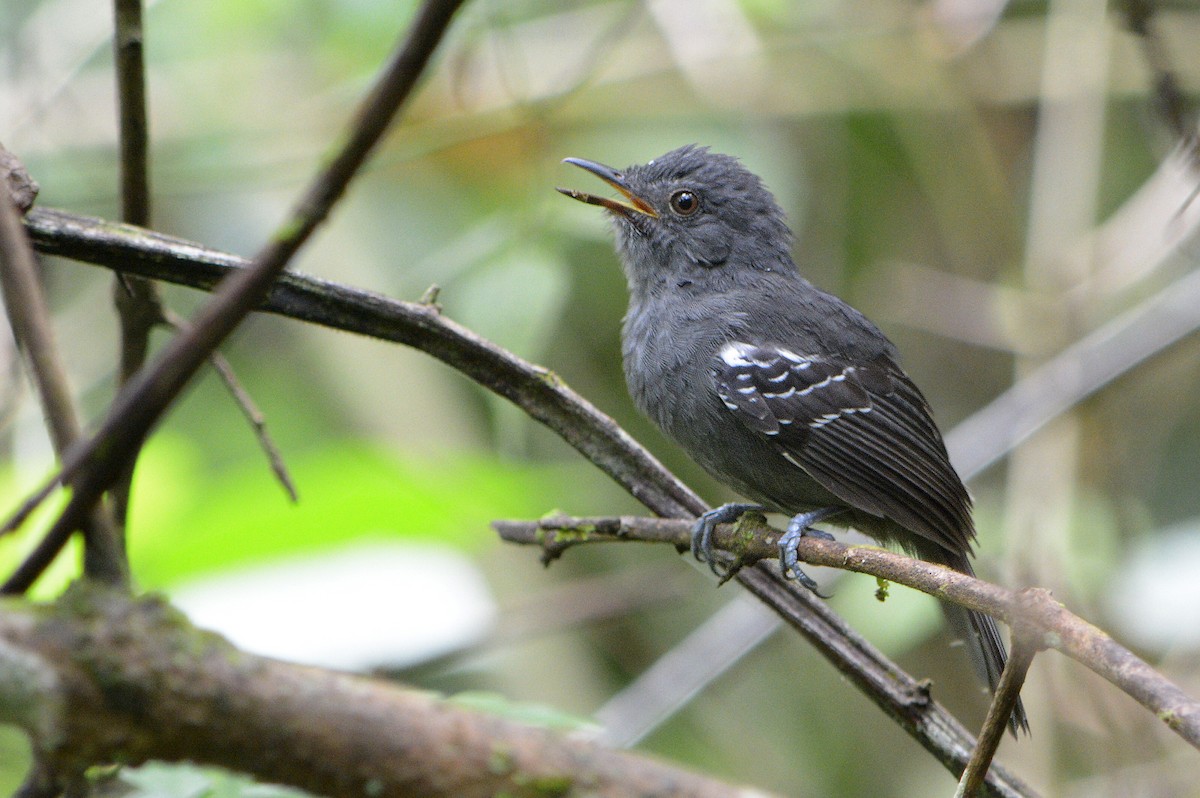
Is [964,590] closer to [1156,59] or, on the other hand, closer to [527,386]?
[527,386]

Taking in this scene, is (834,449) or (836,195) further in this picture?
(836,195)

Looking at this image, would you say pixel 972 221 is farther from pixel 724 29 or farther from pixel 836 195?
pixel 724 29

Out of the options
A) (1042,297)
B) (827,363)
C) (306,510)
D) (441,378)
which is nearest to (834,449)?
(827,363)

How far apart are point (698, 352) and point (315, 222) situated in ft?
9.17

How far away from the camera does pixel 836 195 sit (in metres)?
7.08

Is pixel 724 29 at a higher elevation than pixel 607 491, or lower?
higher

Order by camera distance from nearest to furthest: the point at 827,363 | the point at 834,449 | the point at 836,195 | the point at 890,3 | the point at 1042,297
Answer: the point at 834,449, the point at 827,363, the point at 1042,297, the point at 890,3, the point at 836,195

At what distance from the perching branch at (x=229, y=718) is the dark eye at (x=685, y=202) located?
149 inches

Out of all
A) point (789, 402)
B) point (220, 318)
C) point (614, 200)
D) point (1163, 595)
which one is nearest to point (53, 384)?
point (220, 318)

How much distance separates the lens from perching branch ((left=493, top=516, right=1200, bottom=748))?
1451 millimetres

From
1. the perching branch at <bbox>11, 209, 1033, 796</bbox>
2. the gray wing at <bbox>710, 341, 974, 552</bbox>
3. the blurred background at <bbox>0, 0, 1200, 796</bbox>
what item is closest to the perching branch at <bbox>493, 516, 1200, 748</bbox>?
the perching branch at <bbox>11, 209, 1033, 796</bbox>

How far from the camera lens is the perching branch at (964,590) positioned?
1451 millimetres

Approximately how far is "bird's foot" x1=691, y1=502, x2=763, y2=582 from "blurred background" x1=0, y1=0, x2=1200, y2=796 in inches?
31.2

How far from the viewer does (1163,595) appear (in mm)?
4645
